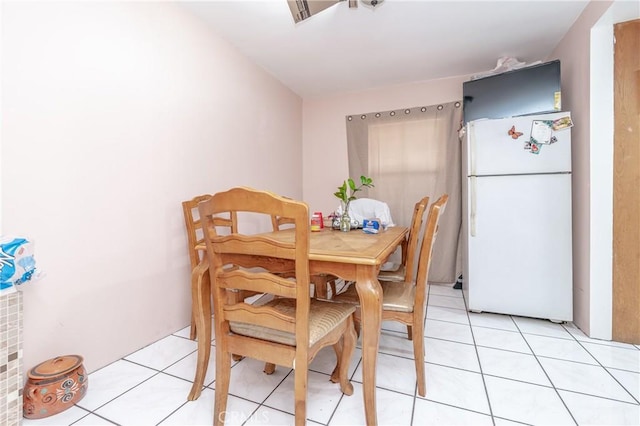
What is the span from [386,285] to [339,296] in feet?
1.01

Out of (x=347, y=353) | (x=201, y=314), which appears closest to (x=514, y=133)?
(x=347, y=353)

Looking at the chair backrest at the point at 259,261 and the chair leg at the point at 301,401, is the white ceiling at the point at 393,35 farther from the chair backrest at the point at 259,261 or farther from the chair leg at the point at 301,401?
the chair leg at the point at 301,401

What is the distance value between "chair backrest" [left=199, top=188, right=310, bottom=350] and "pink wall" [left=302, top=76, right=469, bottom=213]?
269 cm

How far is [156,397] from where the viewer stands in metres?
1.32

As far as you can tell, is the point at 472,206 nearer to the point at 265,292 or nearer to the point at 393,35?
the point at 393,35

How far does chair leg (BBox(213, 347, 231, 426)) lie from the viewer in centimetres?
112

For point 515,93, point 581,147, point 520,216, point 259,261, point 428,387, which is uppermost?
point 515,93

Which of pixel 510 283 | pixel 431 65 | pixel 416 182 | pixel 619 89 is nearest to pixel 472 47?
pixel 431 65

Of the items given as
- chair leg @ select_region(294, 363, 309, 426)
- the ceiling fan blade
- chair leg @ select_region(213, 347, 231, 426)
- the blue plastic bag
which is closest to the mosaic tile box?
the blue plastic bag

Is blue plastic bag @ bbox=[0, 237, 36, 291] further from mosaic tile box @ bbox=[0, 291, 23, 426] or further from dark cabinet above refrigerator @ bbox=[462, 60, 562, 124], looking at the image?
dark cabinet above refrigerator @ bbox=[462, 60, 562, 124]

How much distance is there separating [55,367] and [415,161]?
337 cm

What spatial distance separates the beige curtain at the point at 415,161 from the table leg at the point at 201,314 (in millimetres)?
2523

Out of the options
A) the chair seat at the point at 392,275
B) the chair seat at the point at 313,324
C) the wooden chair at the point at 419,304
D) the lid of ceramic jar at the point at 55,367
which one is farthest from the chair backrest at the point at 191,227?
the chair seat at the point at 392,275

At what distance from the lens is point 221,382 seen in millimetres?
1126
